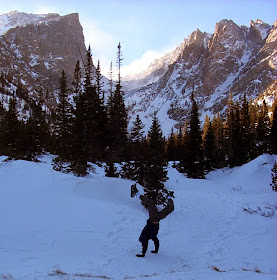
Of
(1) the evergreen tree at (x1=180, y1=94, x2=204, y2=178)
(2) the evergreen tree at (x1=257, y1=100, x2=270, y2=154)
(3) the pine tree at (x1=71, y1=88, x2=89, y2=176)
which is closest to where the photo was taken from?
(3) the pine tree at (x1=71, y1=88, x2=89, y2=176)

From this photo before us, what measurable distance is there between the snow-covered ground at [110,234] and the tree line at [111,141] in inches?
106

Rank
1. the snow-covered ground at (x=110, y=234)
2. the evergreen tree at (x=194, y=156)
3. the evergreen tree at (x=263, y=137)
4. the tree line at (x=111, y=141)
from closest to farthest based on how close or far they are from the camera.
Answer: the snow-covered ground at (x=110, y=234) < the tree line at (x=111, y=141) < the evergreen tree at (x=194, y=156) < the evergreen tree at (x=263, y=137)

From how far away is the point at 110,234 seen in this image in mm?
8875

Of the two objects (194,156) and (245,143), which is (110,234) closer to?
(194,156)

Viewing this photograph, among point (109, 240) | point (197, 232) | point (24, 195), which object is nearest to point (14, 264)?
point (109, 240)

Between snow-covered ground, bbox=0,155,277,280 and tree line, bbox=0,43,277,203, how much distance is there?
2685mm

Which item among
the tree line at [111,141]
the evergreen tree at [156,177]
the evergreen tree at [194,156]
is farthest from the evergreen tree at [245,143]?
the evergreen tree at [156,177]

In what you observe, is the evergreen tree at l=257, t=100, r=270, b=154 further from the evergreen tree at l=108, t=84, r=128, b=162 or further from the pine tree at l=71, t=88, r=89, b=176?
the pine tree at l=71, t=88, r=89, b=176

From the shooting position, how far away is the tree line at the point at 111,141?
16.7 m

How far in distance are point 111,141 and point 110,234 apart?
63.8 feet

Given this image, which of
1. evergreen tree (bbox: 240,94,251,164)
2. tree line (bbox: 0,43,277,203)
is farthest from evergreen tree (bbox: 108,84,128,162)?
evergreen tree (bbox: 240,94,251,164)

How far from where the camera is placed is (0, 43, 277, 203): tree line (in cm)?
1667

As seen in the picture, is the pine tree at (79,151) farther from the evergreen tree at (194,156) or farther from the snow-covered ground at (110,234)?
the evergreen tree at (194,156)

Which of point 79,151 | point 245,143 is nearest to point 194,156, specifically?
point 245,143
